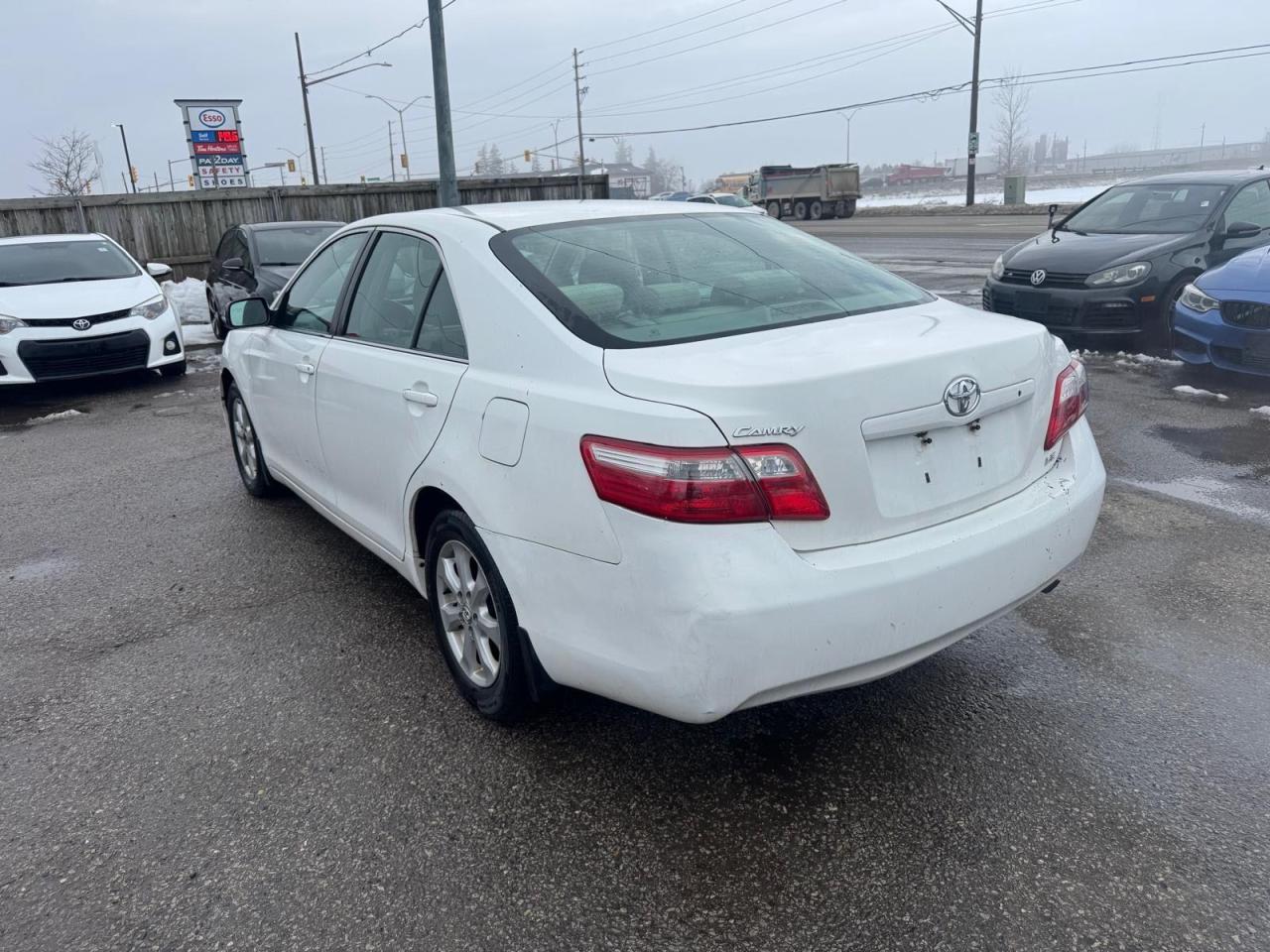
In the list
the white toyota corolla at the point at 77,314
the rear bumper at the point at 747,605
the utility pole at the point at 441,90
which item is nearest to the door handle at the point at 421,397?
the rear bumper at the point at 747,605

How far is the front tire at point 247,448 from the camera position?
5496 millimetres

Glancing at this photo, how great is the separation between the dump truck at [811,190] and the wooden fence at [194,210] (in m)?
24.9

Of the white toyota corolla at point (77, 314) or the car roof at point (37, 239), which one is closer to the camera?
the white toyota corolla at point (77, 314)

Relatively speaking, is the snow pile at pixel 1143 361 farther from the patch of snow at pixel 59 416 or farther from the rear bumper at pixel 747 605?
the patch of snow at pixel 59 416

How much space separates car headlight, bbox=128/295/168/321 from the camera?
374 inches

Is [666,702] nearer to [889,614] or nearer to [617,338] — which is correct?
[889,614]

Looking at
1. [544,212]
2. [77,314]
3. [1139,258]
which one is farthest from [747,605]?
[77,314]

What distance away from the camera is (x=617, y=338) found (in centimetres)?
274

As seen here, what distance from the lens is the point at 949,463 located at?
2623 millimetres

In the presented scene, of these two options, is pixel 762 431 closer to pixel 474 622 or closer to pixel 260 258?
pixel 474 622

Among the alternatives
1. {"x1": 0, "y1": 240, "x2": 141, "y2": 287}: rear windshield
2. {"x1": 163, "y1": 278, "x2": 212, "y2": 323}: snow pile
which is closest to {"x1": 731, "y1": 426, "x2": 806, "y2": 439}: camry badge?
{"x1": 0, "y1": 240, "x2": 141, "y2": 287}: rear windshield

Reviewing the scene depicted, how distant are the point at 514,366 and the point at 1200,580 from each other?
10.1ft

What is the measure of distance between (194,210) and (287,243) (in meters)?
7.75

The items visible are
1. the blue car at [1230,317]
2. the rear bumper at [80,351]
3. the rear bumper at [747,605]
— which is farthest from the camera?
the rear bumper at [80,351]
